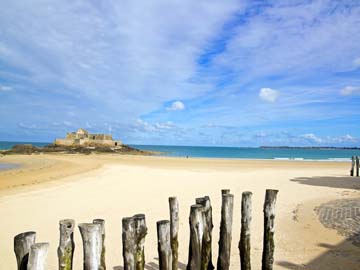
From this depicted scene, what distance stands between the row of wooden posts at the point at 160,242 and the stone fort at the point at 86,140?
82832mm

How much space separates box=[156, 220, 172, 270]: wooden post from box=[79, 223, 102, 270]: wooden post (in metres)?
1.01

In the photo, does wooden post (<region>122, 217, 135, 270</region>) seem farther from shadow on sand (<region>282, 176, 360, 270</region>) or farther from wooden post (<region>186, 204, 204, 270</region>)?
shadow on sand (<region>282, 176, 360, 270</region>)

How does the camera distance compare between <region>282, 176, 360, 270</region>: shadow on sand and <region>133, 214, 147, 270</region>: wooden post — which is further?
<region>282, 176, 360, 270</region>: shadow on sand

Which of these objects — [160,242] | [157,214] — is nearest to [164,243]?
[160,242]

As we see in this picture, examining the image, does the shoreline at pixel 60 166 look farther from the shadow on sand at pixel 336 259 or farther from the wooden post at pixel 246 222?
the shadow on sand at pixel 336 259

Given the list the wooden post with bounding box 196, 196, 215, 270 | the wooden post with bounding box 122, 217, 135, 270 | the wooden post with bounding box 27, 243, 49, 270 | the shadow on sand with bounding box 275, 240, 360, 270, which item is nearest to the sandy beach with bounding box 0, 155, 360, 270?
the shadow on sand with bounding box 275, 240, 360, 270

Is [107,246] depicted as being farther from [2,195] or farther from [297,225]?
[2,195]

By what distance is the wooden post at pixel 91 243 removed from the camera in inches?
147

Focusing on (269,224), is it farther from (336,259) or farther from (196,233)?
(336,259)

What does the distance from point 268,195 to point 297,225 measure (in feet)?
14.2

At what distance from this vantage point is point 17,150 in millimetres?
59562

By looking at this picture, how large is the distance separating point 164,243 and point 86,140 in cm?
9101

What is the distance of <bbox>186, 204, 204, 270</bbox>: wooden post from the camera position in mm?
4629

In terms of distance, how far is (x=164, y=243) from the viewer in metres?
4.50
